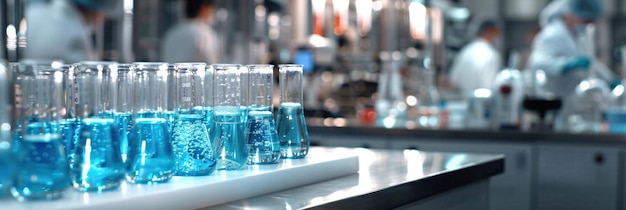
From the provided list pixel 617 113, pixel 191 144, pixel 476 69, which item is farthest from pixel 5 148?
pixel 476 69

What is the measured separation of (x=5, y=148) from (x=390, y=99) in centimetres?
424

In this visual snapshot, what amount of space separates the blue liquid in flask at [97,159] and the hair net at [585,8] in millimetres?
4128

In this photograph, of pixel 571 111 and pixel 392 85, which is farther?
pixel 392 85

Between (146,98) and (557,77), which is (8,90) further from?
(557,77)

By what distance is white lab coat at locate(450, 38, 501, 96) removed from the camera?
Answer: 6918 millimetres

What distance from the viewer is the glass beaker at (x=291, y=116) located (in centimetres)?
194

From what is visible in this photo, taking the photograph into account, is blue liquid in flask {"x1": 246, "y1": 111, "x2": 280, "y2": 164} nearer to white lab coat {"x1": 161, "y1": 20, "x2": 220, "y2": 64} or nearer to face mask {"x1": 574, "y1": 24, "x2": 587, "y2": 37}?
white lab coat {"x1": 161, "y1": 20, "x2": 220, "y2": 64}

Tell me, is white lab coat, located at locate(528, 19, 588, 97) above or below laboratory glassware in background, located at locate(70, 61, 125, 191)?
above

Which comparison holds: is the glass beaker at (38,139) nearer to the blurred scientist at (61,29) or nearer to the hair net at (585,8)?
the blurred scientist at (61,29)

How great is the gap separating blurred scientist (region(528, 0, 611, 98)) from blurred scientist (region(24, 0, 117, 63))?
8.36 ft

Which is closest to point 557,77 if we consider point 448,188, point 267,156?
point 448,188

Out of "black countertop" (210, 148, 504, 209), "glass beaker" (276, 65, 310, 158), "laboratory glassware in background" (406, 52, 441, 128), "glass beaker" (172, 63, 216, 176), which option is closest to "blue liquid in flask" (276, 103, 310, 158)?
"glass beaker" (276, 65, 310, 158)

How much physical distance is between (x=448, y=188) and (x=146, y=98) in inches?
36.6

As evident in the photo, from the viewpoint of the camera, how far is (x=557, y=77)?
16.2ft
